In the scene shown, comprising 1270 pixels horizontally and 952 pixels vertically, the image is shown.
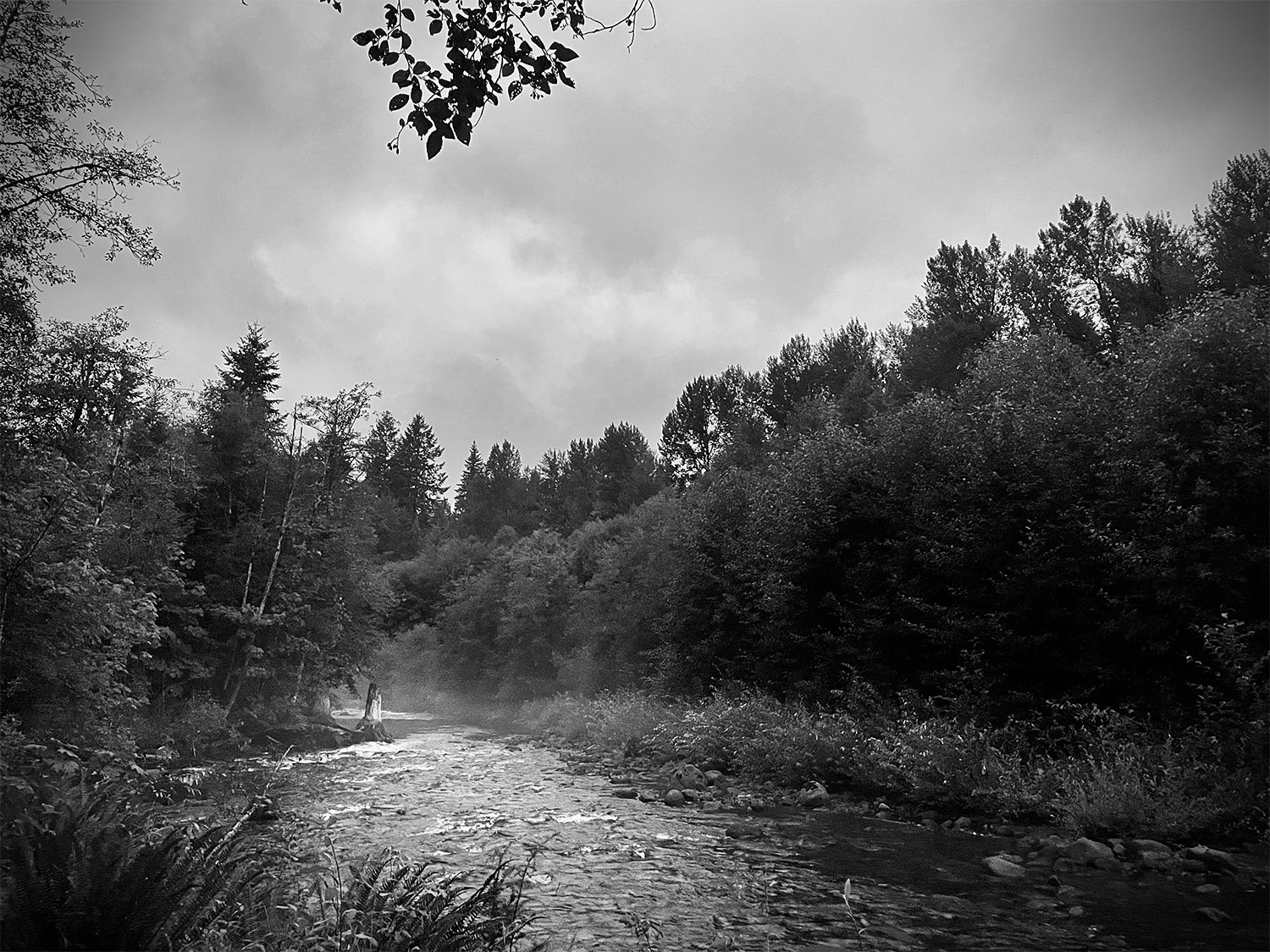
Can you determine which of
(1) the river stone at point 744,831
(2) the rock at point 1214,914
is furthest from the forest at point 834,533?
(1) the river stone at point 744,831

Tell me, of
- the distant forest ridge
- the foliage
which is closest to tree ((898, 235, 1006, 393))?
the distant forest ridge

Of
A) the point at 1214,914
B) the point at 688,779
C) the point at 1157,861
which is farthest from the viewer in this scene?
the point at 688,779

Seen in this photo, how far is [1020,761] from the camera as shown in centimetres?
1072

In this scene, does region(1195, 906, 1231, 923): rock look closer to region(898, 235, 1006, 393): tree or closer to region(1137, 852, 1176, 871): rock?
region(1137, 852, 1176, 871): rock

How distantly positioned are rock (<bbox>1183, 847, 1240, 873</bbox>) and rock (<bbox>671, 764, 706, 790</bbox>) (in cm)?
800

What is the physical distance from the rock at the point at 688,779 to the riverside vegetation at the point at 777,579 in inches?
48.0

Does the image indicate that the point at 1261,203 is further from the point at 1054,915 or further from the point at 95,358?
the point at 95,358

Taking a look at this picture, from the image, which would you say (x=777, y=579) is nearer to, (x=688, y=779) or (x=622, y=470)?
(x=688, y=779)

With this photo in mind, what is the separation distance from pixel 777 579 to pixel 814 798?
27.0 ft

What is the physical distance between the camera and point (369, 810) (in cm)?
1113

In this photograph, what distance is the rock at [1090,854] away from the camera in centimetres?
769

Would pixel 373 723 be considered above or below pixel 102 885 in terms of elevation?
below

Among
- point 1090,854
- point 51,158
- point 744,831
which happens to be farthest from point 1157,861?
point 51,158

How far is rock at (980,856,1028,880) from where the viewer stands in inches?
294
